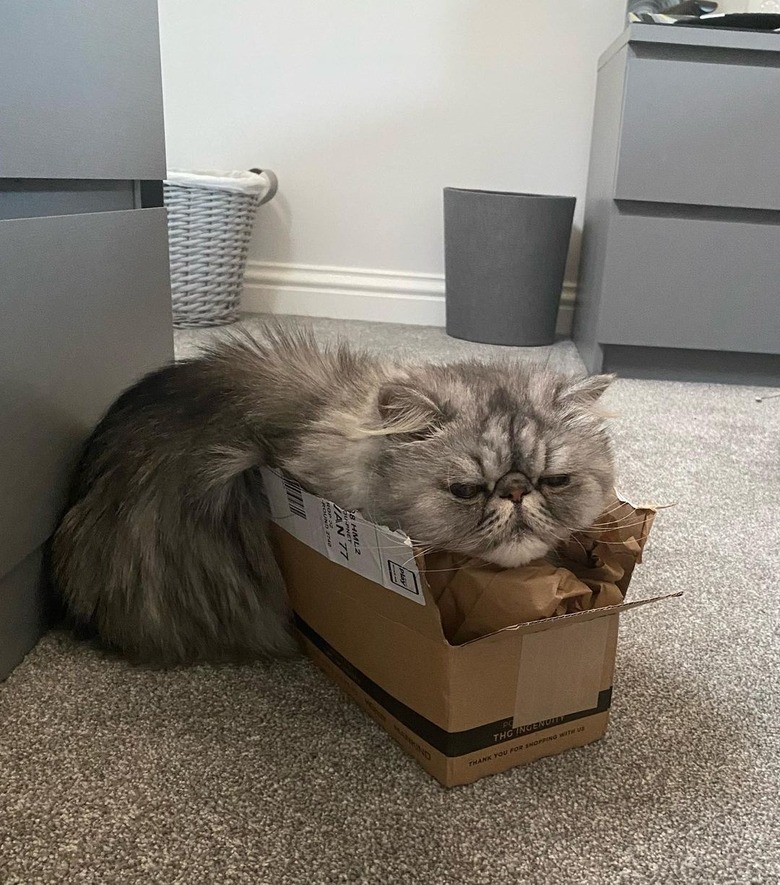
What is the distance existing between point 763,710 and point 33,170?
1074 mm

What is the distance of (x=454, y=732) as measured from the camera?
78 cm

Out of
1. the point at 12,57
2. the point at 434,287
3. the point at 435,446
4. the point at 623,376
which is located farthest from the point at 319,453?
the point at 434,287

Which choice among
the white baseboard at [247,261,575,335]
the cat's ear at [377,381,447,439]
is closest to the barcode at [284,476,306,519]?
the cat's ear at [377,381,447,439]

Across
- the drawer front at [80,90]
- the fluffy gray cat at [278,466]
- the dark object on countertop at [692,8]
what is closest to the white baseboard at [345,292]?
the dark object on countertop at [692,8]

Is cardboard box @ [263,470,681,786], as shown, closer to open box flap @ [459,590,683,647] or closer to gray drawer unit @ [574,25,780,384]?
open box flap @ [459,590,683,647]

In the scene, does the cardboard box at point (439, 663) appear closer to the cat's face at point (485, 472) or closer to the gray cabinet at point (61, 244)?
the cat's face at point (485, 472)

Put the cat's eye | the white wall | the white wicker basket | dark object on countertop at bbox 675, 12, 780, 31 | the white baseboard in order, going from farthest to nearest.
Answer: the white baseboard, the white wall, the white wicker basket, dark object on countertop at bbox 675, 12, 780, 31, the cat's eye

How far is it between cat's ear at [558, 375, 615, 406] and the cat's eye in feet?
0.58

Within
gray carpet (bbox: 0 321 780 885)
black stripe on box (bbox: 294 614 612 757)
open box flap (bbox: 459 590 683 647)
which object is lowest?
gray carpet (bbox: 0 321 780 885)

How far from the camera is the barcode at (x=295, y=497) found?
89 cm

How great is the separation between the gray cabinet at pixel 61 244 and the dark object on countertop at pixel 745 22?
5.17 feet

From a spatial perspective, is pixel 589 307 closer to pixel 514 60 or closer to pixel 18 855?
pixel 514 60

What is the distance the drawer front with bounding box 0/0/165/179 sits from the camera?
88 centimetres

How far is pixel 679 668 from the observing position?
1.03 metres
